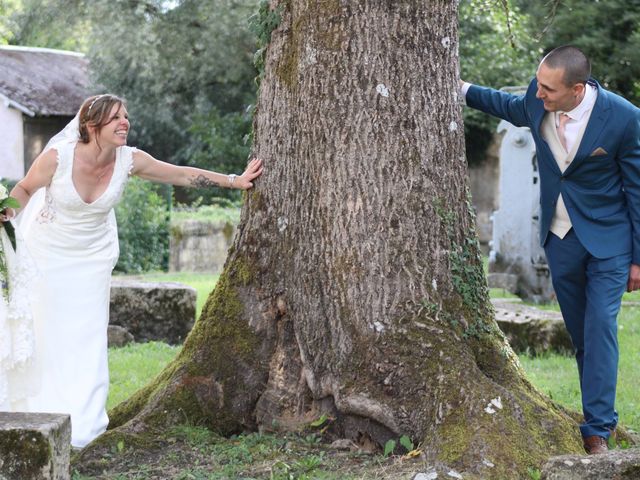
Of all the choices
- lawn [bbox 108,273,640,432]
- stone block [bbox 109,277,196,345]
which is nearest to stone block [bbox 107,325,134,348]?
stone block [bbox 109,277,196,345]

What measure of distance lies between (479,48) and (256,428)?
22652 millimetres

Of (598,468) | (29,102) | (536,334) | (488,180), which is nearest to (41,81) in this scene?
(29,102)

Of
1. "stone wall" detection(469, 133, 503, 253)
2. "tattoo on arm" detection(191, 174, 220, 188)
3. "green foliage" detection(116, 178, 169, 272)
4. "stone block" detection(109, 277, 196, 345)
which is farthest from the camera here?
"stone wall" detection(469, 133, 503, 253)

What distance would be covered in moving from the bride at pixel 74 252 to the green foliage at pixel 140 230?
13.3 metres

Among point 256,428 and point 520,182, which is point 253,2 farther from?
point 256,428

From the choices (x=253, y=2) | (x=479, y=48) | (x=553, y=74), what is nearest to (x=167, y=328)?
(x=553, y=74)

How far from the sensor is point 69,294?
6250 mm

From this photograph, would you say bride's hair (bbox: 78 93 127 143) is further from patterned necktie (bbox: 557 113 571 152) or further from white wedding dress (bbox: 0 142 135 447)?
patterned necktie (bbox: 557 113 571 152)

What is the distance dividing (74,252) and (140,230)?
539 inches

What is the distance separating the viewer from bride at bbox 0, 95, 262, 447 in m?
6.11

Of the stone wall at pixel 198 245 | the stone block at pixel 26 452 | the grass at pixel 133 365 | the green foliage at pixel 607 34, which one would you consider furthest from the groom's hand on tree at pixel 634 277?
the green foliage at pixel 607 34

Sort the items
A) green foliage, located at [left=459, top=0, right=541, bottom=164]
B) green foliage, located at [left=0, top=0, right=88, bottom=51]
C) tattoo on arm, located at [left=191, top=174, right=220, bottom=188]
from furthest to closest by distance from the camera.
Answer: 1. green foliage, located at [left=0, top=0, right=88, bottom=51]
2. green foliage, located at [left=459, top=0, right=541, bottom=164]
3. tattoo on arm, located at [left=191, top=174, right=220, bottom=188]

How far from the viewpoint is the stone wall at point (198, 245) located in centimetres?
1970

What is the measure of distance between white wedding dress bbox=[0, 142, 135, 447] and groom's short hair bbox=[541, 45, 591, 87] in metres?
2.69
